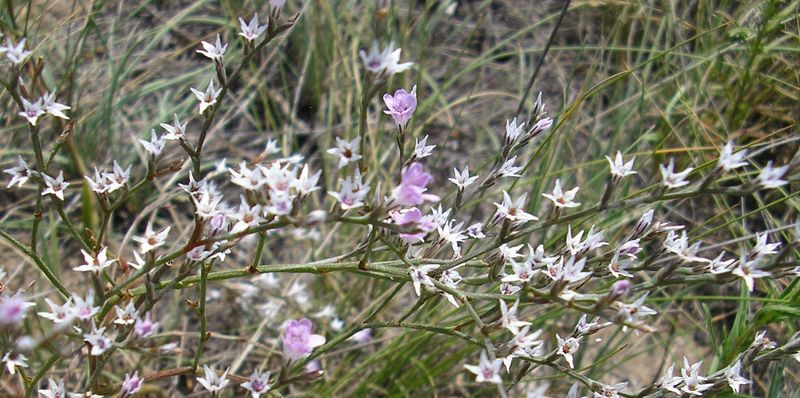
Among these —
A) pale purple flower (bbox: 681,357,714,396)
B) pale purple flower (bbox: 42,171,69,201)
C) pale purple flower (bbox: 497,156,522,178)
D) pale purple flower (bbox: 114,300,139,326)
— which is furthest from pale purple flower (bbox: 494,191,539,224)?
pale purple flower (bbox: 42,171,69,201)

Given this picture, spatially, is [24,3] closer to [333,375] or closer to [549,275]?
[333,375]

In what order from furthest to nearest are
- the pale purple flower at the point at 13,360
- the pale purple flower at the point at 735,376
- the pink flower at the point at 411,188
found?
the pale purple flower at the point at 735,376
the pale purple flower at the point at 13,360
the pink flower at the point at 411,188

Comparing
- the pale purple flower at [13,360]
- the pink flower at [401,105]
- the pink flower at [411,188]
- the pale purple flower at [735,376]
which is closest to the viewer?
the pink flower at [411,188]

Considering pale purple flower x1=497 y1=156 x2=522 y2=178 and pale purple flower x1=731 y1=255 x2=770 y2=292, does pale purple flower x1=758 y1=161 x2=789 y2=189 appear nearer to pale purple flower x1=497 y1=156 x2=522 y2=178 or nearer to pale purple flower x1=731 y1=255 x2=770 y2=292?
pale purple flower x1=731 y1=255 x2=770 y2=292

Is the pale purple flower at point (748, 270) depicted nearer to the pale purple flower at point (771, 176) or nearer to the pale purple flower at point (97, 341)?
the pale purple flower at point (771, 176)

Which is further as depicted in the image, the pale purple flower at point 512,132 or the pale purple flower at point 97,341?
the pale purple flower at point 512,132

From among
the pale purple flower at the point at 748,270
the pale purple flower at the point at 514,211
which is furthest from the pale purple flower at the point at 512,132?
the pale purple flower at the point at 748,270

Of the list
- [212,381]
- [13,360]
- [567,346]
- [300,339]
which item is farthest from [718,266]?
[13,360]

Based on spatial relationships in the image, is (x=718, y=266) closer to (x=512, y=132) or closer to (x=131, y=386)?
(x=512, y=132)
